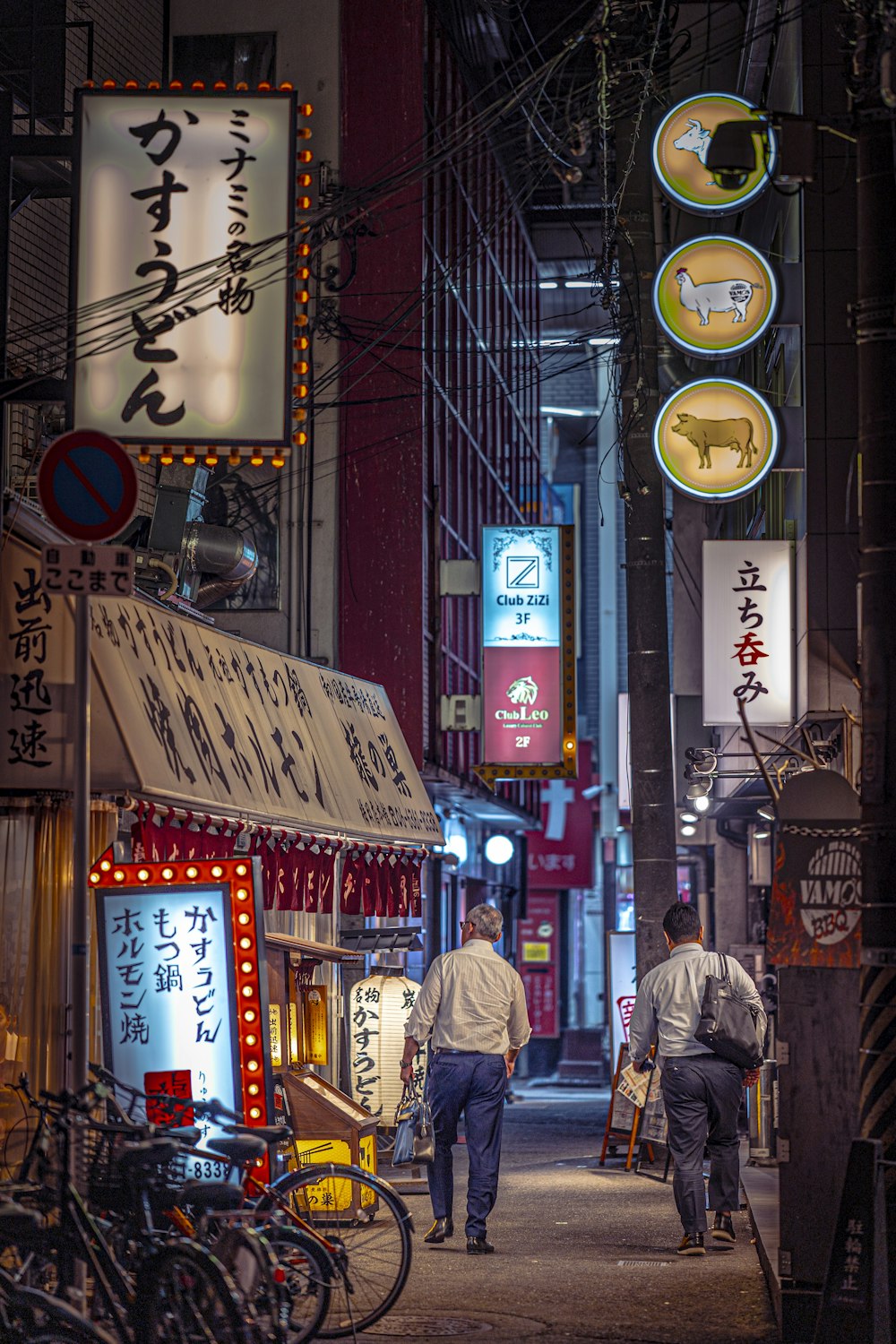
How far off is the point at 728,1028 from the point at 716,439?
19.3ft

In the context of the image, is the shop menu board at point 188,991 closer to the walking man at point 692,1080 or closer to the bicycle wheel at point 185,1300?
the bicycle wheel at point 185,1300

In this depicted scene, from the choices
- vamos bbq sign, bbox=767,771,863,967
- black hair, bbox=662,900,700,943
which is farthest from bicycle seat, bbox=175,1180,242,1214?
black hair, bbox=662,900,700,943

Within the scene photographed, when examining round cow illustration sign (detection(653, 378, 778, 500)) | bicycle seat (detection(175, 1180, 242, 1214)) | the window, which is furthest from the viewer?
the window

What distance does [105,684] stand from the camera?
36.8 feet

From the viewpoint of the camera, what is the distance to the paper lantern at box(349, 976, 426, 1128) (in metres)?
16.5

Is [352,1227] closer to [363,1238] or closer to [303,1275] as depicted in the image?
[363,1238]

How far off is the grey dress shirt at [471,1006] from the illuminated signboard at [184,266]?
3.82 m

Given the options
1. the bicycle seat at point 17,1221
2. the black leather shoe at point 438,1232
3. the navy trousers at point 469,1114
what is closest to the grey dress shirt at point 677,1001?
the navy trousers at point 469,1114

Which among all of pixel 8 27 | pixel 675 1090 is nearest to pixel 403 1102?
pixel 675 1090

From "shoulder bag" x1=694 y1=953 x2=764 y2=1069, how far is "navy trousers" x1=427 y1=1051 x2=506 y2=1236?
142 centimetres

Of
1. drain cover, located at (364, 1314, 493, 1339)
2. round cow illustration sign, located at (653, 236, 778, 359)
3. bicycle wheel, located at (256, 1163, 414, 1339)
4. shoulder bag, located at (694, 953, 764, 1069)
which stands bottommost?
drain cover, located at (364, 1314, 493, 1339)

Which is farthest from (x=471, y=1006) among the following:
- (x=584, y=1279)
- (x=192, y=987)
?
(x=192, y=987)

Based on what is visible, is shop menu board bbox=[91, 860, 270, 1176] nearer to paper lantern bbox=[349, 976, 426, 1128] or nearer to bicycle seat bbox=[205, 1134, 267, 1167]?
Answer: bicycle seat bbox=[205, 1134, 267, 1167]

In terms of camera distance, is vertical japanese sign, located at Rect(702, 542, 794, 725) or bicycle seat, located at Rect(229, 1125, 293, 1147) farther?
vertical japanese sign, located at Rect(702, 542, 794, 725)
